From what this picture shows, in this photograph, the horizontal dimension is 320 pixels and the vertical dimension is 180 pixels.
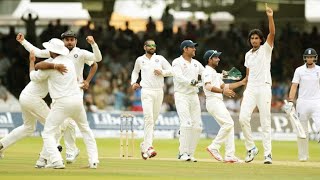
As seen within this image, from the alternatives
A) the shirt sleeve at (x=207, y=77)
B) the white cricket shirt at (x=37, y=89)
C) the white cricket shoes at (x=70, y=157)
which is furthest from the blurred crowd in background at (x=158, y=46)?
the white cricket shirt at (x=37, y=89)

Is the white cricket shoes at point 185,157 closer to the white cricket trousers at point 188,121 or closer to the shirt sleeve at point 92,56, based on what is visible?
the white cricket trousers at point 188,121

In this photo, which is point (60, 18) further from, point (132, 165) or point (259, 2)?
point (132, 165)

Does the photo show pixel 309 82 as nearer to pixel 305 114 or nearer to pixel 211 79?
pixel 305 114

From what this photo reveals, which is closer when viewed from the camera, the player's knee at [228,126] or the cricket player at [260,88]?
the cricket player at [260,88]

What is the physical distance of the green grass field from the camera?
48.6 ft

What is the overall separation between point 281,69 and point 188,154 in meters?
15.3

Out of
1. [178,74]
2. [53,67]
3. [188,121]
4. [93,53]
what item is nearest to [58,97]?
[53,67]

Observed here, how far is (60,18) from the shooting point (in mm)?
34031

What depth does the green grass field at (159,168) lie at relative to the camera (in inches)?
583

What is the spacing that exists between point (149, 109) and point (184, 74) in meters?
1.08

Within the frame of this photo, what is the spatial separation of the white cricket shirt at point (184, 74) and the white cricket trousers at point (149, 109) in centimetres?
69

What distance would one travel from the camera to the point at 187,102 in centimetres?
1858

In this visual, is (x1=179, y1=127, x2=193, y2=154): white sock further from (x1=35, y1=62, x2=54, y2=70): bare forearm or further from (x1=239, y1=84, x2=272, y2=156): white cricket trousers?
(x1=35, y1=62, x2=54, y2=70): bare forearm

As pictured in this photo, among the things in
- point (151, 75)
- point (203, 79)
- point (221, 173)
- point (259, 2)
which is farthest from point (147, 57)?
point (259, 2)
